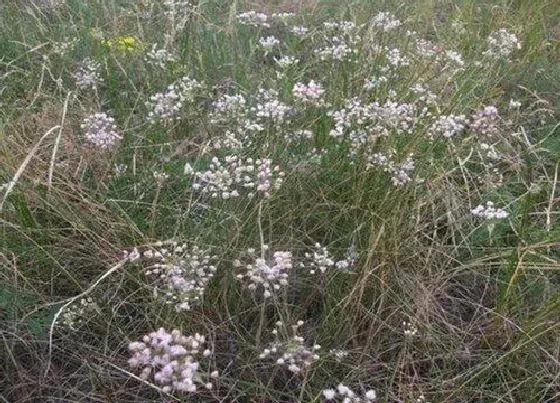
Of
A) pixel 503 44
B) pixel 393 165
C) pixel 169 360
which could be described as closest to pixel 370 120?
pixel 393 165

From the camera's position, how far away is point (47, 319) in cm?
166

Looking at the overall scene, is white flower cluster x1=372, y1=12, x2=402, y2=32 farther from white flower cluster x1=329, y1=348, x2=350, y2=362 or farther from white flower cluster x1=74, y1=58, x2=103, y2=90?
white flower cluster x1=329, y1=348, x2=350, y2=362

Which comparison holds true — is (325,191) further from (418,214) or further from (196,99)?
(196,99)

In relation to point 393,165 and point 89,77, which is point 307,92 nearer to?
point 393,165

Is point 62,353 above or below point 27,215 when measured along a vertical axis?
below

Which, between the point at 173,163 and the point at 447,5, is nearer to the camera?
the point at 173,163

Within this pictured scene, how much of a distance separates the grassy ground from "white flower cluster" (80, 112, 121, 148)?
0.09 ft

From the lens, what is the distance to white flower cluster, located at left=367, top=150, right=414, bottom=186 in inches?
69.4

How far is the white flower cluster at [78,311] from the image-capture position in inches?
59.5

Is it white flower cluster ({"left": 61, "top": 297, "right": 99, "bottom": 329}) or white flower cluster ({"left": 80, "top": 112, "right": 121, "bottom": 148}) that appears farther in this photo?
white flower cluster ({"left": 80, "top": 112, "right": 121, "bottom": 148})

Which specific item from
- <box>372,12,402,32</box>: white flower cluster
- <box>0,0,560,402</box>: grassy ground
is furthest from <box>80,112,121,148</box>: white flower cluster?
<box>372,12,402,32</box>: white flower cluster

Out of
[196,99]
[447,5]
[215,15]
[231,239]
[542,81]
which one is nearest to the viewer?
[231,239]

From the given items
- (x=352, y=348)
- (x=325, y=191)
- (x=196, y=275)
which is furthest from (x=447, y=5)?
(x=196, y=275)

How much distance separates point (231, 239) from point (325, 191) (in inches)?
15.7
